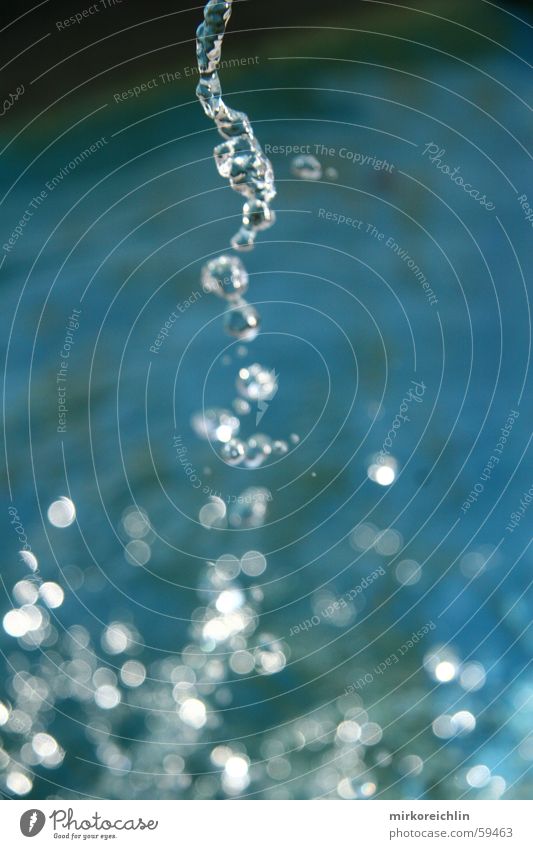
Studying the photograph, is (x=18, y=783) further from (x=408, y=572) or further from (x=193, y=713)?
(x=408, y=572)

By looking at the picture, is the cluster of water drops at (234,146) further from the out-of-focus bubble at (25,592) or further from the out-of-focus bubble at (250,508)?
the out-of-focus bubble at (25,592)

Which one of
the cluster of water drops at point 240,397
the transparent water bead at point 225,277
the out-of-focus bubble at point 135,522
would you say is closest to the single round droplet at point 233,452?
the cluster of water drops at point 240,397

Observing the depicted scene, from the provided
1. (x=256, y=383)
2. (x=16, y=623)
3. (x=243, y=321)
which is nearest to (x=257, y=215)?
(x=243, y=321)

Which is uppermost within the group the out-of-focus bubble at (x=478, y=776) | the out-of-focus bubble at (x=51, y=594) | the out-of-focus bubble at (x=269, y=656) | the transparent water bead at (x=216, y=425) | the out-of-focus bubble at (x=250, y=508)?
the transparent water bead at (x=216, y=425)
